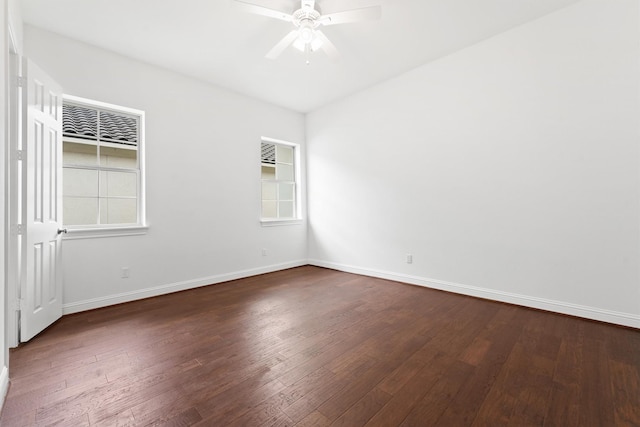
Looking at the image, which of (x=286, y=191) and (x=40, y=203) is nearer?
(x=40, y=203)

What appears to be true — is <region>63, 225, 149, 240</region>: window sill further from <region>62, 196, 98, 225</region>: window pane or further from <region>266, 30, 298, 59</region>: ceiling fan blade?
<region>266, 30, 298, 59</region>: ceiling fan blade

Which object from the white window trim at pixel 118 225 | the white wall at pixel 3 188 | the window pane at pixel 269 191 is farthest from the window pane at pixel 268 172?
the white wall at pixel 3 188

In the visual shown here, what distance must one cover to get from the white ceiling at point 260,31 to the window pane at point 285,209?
222 cm

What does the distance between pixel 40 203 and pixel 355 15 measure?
10.6 ft

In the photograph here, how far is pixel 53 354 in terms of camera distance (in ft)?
6.86

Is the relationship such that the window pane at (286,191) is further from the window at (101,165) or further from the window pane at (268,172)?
the window at (101,165)

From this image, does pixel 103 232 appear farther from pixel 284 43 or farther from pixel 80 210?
pixel 284 43

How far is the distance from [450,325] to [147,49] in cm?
450

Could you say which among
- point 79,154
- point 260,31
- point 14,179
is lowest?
point 14,179

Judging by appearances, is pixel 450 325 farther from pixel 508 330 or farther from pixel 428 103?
pixel 428 103

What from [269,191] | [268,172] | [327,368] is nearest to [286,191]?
[269,191]

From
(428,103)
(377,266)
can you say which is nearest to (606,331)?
(377,266)

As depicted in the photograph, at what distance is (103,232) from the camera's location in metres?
3.14

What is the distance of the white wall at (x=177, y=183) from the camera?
3008 mm
